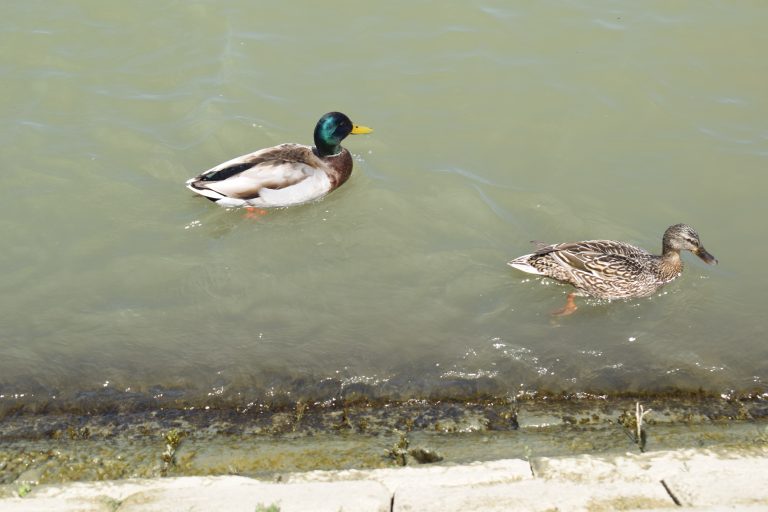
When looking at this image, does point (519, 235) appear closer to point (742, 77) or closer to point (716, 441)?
point (716, 441)

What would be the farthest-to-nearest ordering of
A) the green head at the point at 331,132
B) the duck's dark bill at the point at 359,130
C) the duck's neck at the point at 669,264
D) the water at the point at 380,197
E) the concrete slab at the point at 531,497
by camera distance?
the duck's dark bill at the point at 359,130 < the green head at the point at 331,132 < the duck's neck at the point at 669,264 < the water at the point at 380,197 < the concrete slab at the point at 531,497

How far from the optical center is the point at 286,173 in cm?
762

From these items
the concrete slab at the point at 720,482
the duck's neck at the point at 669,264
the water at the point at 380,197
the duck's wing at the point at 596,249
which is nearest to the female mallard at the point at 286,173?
the water at the point at 380,197

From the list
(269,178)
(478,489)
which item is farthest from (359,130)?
(478,489)

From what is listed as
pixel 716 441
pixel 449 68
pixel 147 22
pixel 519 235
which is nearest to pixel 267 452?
pixel 716 441

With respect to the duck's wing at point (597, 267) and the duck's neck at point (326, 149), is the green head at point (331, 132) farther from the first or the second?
the duck's wing at point (597, 267)

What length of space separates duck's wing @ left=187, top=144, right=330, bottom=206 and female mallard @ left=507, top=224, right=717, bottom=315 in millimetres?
2212

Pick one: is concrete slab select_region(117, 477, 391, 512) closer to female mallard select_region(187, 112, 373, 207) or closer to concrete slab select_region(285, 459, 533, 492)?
concrete slab select_region(285, 459, 533, 492)

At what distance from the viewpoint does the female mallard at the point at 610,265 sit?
6.35 meters

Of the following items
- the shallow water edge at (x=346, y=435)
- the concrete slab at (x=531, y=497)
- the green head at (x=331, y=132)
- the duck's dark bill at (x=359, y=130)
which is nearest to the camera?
the concrete slab at (x=531, y=497)

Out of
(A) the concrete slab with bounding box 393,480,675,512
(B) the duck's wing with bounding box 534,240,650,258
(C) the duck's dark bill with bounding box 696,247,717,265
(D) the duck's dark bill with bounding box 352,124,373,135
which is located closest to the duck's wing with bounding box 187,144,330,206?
(D) the duck's dark bill with bounding box 352,124,373,135

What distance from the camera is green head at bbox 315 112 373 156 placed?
791 cm

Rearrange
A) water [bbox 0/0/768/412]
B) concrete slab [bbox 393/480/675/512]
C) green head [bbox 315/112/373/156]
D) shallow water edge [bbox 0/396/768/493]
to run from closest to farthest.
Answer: concrete slab [bbox 393/480/675/512]
shallow water edge [bbox 0/396/768/493]
water [bbox 0/0/768/412]
green head [bbox 315/112/373/156]

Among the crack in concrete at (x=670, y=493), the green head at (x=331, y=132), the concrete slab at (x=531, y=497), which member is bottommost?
the concrete slab at (x=531, y=497)
